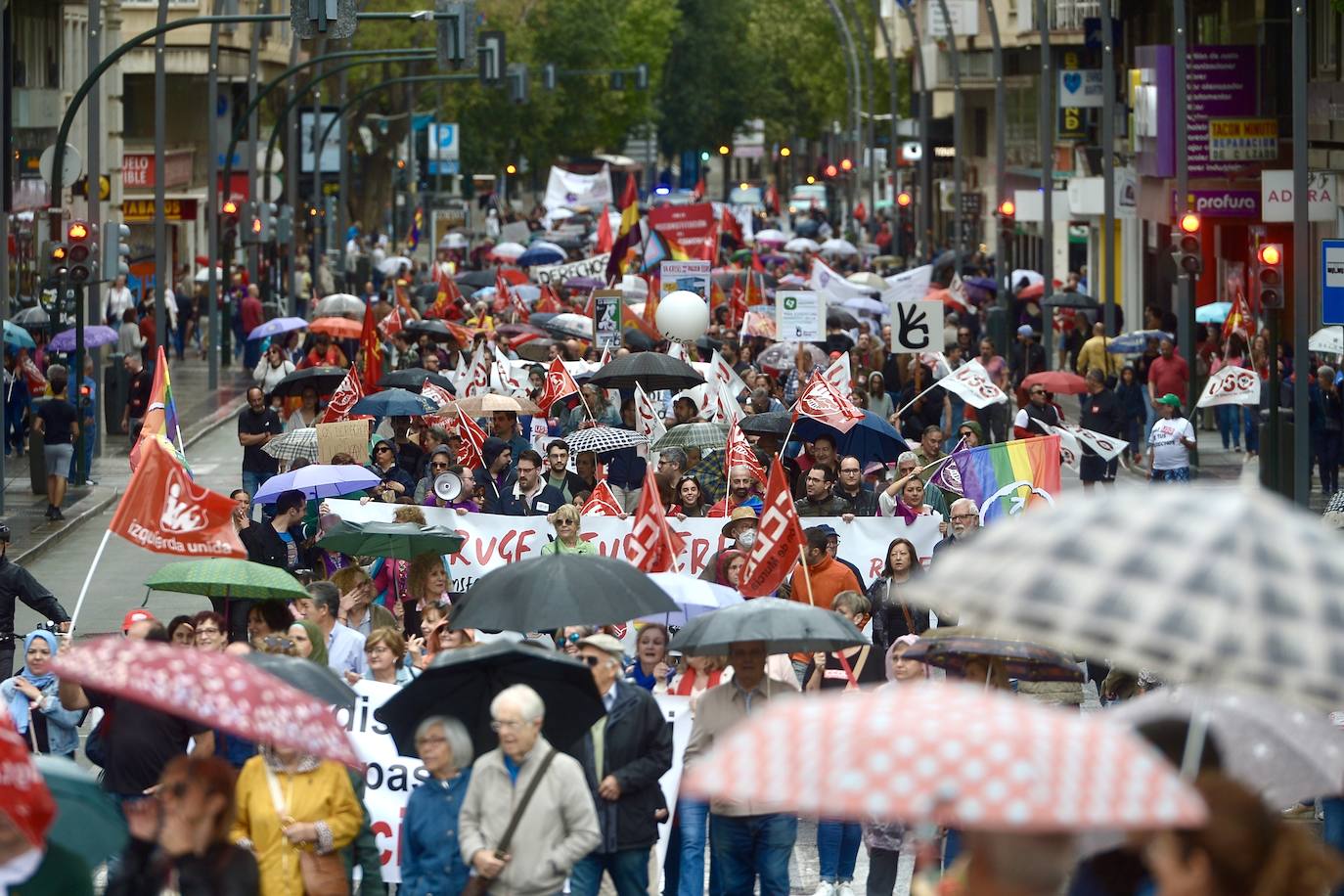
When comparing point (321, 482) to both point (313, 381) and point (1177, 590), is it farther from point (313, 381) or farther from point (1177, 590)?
point (1177, 590)

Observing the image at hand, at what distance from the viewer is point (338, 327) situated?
118 feet

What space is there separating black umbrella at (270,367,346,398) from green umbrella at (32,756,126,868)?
1701cm

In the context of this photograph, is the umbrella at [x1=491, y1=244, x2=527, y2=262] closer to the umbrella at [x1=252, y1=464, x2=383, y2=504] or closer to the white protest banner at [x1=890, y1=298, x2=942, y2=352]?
the white protest banner at [x1=890, y1=298, x2=942, y2=352]

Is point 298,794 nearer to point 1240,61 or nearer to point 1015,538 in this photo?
point 1015,538

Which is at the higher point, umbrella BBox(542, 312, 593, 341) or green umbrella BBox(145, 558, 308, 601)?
umbrella BBox(542, 312, 593, 341)

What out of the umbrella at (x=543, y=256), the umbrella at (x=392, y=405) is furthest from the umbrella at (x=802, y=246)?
the umbrella at (x=392, y=405)

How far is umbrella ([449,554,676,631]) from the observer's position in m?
11.4

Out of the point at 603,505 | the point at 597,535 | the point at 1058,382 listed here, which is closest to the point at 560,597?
the point at 597,535

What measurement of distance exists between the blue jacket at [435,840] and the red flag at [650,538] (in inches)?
242

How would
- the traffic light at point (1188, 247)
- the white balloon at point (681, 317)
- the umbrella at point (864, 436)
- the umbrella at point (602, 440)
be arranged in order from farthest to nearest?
the traffic light at point (1188, 247), the white balloon at point (681, 317), the umbrella at point (864, 436), the umbrella at point (602, 440)

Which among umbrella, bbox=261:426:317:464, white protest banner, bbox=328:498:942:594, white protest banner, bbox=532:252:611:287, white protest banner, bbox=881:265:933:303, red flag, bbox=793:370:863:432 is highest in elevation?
white protest banner, bbox=532:252:611:287

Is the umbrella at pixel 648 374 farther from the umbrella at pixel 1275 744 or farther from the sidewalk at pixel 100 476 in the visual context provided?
the umbrella at pixel 1275 744

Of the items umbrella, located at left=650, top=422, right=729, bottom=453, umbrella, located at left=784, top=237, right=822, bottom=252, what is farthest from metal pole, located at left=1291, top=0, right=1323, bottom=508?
umbrella, located at left=784, top=237, right=822, bottom=252

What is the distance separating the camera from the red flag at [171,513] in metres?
14.3
